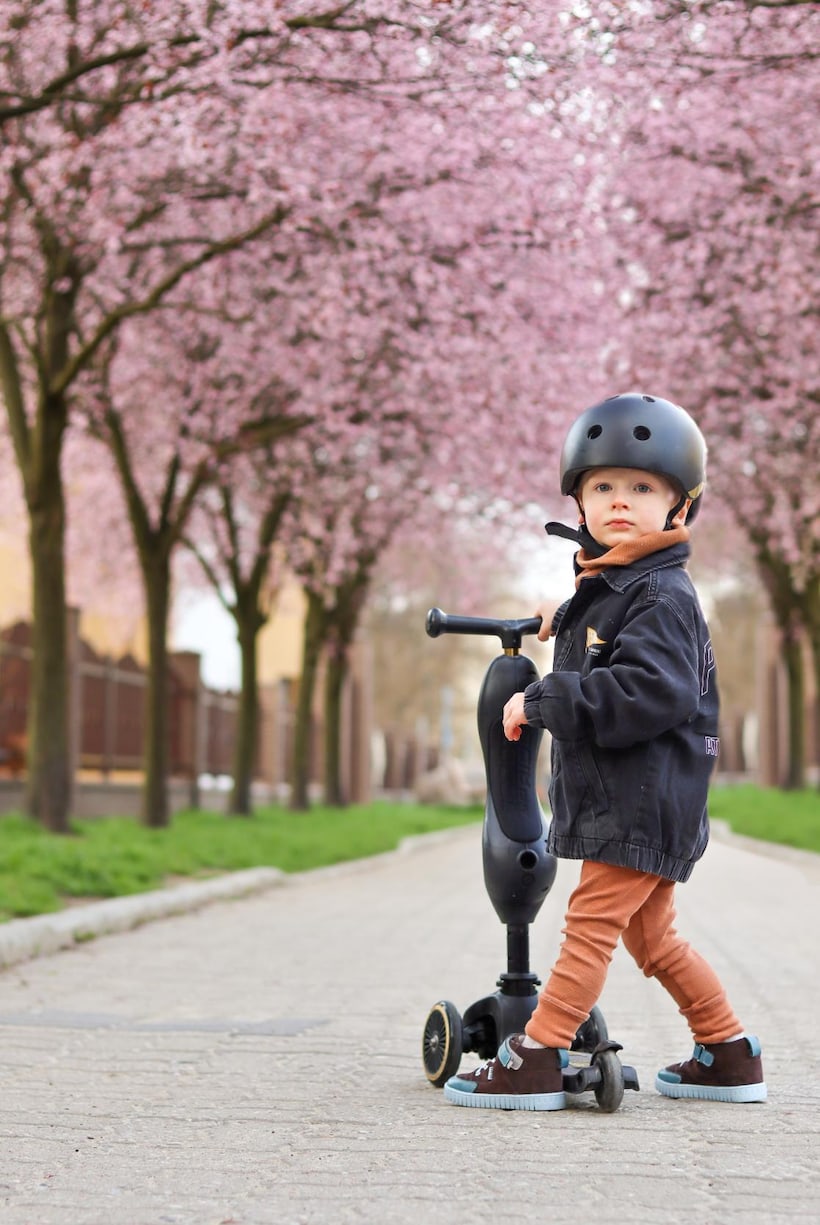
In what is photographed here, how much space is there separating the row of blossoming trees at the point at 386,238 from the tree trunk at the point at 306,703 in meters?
5.26

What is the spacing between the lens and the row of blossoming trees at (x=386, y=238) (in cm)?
1202

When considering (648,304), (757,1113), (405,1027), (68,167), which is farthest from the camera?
(648,304)

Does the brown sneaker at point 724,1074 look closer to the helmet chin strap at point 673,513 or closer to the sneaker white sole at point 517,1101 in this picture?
the sneaker white sole at point 517,1101

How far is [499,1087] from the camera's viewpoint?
163 inches

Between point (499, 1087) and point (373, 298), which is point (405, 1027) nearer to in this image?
point (499, 1087)

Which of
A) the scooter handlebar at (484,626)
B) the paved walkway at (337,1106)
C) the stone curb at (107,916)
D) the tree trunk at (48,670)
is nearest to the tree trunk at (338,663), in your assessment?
the tree trunk at (48,670)

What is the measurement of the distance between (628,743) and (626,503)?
0.67 meters

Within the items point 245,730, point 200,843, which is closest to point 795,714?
point 245,730

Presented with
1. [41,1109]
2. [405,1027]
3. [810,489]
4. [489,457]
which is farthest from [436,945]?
[810,489]

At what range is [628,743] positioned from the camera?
396 cm

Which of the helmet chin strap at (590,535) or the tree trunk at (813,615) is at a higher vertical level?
the tree trunk at (813,615)

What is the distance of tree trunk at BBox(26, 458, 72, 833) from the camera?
14.9m

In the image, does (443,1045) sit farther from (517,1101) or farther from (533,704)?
(533,704)

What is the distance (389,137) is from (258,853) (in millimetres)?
6956
